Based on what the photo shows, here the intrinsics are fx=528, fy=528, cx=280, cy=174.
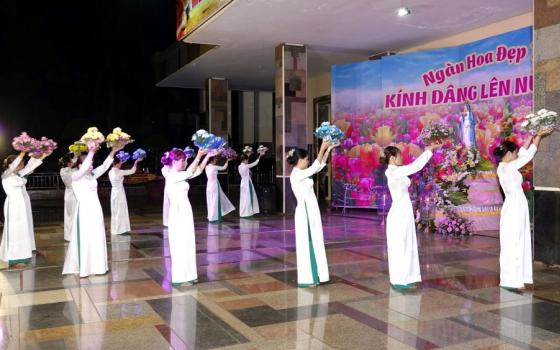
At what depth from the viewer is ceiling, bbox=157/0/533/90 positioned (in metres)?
10.6

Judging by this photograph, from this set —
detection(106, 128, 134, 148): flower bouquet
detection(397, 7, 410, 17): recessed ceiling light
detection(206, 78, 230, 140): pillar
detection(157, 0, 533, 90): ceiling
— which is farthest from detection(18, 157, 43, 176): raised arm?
detection(206, 78, 230, 140): pillar

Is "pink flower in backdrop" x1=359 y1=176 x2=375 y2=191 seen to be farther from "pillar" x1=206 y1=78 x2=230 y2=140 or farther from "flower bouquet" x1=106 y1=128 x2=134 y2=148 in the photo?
"flower bouquet" x1=106 y1=128 x2=134 y2=148

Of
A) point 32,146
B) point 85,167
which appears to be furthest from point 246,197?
point 85,167

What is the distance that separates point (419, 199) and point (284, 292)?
5.96 m

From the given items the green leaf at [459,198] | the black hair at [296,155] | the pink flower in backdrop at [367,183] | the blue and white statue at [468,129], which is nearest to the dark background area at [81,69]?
the pink flower in backdrop at [367,183]

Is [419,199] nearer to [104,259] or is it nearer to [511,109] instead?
[511,109]

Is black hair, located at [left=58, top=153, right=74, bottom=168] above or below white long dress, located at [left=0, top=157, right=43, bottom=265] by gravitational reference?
above

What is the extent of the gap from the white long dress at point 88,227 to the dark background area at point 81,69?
14.6 m

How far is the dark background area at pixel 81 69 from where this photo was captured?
1978cm

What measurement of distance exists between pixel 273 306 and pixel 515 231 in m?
2.81

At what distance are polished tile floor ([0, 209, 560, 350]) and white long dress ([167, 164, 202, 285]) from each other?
0.70ft

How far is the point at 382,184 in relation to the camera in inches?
553

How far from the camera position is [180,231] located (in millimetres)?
6246

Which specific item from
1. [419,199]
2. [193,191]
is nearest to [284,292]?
[419,199]
